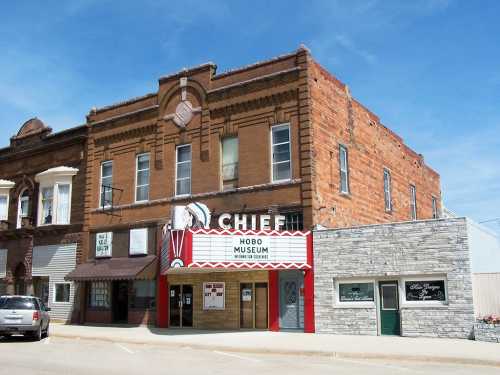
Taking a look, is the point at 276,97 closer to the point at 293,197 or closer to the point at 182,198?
the point at 293,197

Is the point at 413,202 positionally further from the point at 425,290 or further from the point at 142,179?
the point at 142,179

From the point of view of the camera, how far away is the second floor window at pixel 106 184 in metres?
29.1

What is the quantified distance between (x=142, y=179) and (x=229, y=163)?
5.43m

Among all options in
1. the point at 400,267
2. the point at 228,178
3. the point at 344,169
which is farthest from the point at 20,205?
the point at 400,267

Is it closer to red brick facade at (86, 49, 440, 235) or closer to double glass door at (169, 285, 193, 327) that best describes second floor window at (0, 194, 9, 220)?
red brick facade at (86, 49, 440, 235)

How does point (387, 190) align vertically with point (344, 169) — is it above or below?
below

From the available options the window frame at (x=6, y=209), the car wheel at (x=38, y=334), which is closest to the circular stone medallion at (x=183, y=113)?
the car wheel at (x=38, y=334)

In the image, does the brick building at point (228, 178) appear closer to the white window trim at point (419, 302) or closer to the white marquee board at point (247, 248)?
the white marquee board at point (247, 248)

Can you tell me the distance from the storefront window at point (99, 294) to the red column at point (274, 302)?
374 inches

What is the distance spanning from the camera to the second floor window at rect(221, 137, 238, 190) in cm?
2505

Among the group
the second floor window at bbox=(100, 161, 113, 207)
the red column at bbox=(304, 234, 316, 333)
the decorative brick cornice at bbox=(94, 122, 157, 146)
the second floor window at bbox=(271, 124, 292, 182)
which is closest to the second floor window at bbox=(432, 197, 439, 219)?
the second floor window at bbox=(271, 124, 292, 182)

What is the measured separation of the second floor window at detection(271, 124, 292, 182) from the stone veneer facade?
3.00m

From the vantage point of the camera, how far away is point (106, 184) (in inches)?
1171

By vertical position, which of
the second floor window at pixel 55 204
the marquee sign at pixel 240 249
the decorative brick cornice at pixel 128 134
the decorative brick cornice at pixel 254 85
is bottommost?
the marquee sign at pixel 240 249
